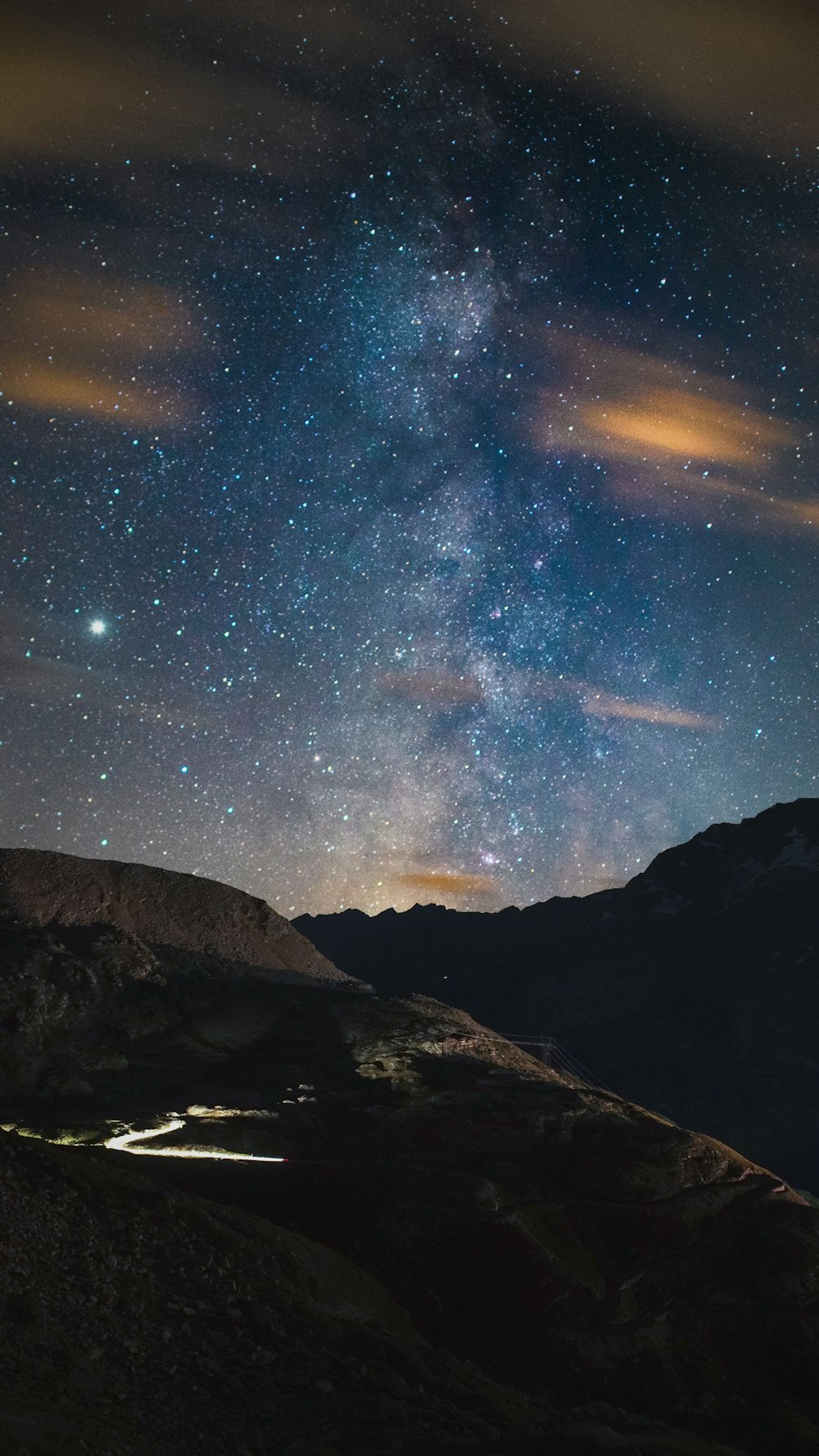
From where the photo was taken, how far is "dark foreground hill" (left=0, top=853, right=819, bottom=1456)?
10.6m

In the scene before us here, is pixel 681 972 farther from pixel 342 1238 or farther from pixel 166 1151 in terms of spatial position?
pixel 342 1238

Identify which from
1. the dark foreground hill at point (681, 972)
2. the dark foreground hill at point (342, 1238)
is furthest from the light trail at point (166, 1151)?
the dark foreground hill at point (681, 972)

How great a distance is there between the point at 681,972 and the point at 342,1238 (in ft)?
376

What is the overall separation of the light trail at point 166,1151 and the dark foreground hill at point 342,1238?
0.30 feet

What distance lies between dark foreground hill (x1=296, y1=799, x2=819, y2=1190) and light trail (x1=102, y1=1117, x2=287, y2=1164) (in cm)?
6640

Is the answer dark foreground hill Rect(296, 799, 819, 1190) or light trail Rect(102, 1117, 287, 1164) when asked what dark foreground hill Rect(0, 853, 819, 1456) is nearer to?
light trail Rect(102, 1117, 287, 1164)

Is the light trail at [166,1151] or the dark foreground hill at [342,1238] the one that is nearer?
the dark foreground hill at [342,1238]

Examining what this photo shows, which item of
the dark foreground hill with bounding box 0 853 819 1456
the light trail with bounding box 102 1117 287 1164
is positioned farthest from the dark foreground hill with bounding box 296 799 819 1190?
the light trail with bounding box 102 1117 287 1164

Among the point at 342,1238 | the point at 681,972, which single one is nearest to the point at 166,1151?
the point at 342,1238

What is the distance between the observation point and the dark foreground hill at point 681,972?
10144 centimetres

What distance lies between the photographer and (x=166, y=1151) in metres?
19.8

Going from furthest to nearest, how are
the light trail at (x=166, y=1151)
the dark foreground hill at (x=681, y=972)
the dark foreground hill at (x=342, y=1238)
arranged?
the dark foreground hill at (x=681, y=972) → the light trail at (x=166, y=1151) → the dark foreground hill at (x=342, y=1238)

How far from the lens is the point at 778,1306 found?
16.7 meters

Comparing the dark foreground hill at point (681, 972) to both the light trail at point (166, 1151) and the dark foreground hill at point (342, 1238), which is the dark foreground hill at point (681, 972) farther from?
the light trail at point (166, 1151)
